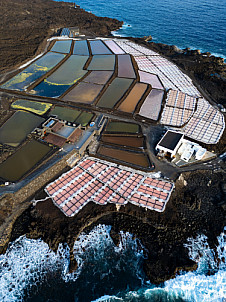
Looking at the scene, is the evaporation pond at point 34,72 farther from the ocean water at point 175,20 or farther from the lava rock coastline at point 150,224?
the ocean water at point 175,20

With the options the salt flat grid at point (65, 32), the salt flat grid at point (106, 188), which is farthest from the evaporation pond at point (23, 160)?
the salt flat grid at point (65, 32)

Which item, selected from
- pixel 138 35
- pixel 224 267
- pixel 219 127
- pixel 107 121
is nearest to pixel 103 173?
pixel 107 121

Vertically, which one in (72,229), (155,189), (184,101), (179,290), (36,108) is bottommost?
(179,290)

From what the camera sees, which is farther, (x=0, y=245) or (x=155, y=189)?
(x=155, y=189)

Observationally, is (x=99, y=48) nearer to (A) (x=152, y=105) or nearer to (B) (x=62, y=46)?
(B) (x=62, y=46)

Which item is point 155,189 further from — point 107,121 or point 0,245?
point 0,245

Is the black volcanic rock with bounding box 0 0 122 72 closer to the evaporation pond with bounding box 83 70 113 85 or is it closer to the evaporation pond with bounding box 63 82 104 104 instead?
the evaporation pond with bounding box 83 70 113 85

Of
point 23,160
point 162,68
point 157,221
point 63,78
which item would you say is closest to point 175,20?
point 162,68
